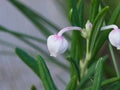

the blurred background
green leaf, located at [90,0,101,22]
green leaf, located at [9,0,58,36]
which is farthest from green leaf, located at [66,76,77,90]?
the blurred background

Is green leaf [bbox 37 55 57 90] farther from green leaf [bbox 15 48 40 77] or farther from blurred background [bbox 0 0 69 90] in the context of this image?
blurred background [bbox 0 0 69 90]

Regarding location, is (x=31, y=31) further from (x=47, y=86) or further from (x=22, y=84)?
(x=47, y=86)

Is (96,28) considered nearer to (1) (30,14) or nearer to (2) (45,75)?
(2) (45,75)

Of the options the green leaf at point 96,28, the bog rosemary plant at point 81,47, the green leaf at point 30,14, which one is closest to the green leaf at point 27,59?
the bog rosemary plant at point 81,47

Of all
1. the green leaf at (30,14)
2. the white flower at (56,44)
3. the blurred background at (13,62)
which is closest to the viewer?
the white flower at (56,44)

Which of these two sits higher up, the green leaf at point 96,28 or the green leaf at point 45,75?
the green leaf at point 96,28

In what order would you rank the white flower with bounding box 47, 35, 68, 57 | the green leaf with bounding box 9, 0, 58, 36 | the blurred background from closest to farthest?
the white flower with bounding box 47, 35, 68, 57 < the green leaf with bounding box 9, 0, 58, 36 < the blurred background

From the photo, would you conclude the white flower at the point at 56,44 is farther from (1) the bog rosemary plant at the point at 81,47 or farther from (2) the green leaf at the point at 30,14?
(2) the green leaf at the point at 30,14

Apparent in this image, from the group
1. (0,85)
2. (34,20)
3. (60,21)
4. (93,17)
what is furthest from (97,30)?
(60,21)

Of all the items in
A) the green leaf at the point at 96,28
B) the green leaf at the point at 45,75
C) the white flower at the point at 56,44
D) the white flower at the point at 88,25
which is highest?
the white flower at the point at 88,25

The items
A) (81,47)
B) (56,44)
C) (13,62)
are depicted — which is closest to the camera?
(56,44)

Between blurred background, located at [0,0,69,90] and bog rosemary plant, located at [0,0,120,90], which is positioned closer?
bog rosemary plant, located at [0,0,120,90]

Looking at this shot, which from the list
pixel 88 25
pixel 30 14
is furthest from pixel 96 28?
pixel 30 14
